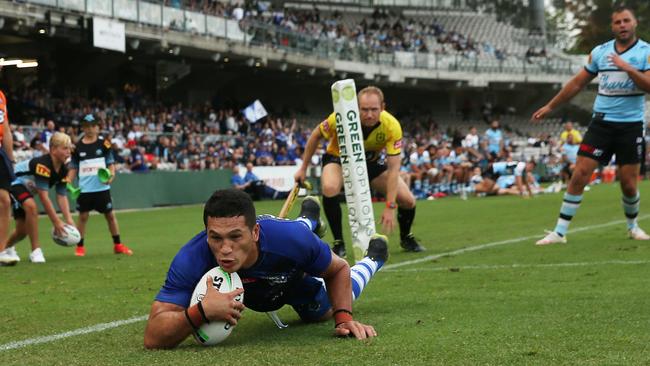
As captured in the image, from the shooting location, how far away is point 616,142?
10.2 meters

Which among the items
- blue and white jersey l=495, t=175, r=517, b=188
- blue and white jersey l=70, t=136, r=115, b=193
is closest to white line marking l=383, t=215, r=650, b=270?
blue and white jersey l=70, t=136, r=115, b=193

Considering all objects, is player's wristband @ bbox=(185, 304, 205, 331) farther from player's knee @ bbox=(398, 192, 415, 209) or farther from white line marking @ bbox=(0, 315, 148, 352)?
player's knee @ bbox=(398, 192, 415, 209)

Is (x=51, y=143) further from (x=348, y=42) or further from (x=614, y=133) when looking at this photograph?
(x=348, y=42)

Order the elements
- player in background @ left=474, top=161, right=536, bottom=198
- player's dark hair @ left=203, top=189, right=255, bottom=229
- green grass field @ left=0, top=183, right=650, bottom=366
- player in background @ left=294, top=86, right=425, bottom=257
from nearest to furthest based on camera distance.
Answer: player's dark hair @ left=203, top=189, right=255, bottom=229
green grass field @ left=0, top=183, right=650, bottom=366
player in background @ left=294, top=86, right=425, bottom=257
player in background @ left=474, top=161, right=536, bottom=198

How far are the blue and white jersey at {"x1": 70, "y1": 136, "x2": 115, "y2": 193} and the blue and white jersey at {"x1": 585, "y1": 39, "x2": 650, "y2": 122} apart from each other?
21.3ft

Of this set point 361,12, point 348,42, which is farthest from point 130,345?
point 361,12

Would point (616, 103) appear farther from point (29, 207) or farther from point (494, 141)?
point (494, 141)

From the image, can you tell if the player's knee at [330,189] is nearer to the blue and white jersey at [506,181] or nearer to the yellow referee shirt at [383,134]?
the yellow referee shirt at [383,134]

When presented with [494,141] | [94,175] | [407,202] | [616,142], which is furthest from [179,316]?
[494,141]

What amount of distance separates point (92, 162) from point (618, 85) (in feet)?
22.9

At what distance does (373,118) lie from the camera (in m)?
9.38

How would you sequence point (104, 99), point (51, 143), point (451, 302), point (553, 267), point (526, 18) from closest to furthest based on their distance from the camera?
1. point (451, 302)
2. point (553, 267)
3. point (51, 143)
4. point (104, 99)
5. point (526, 18)

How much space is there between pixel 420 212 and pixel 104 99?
1876 cm

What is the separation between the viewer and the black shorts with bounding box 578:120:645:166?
10.1 meters
